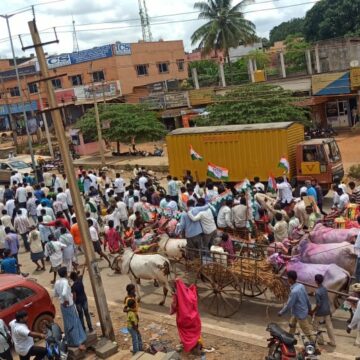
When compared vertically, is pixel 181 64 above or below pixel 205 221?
above

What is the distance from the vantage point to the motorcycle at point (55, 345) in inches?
312

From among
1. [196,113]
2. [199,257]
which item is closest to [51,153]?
[196,113]

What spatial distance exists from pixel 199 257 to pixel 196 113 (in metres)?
28.6

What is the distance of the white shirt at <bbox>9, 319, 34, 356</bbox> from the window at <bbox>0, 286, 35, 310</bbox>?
4.31 feet

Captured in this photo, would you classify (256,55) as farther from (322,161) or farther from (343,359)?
(343,359)

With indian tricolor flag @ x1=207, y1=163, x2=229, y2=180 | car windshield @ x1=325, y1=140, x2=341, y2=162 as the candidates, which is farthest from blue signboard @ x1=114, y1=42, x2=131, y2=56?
indian tricolor flag @ x1=207, y1=163, x2=229, y2=180

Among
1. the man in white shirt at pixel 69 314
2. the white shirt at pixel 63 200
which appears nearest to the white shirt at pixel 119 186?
the white shirt at pixel 63 200

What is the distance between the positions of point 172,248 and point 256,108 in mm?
19746

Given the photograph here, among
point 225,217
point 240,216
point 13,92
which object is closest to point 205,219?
point 225,217

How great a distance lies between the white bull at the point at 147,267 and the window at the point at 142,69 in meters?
39.6

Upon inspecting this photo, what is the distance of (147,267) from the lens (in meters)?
10.6

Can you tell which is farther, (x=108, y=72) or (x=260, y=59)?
(x=260, y=59)

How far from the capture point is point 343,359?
7.86 meters

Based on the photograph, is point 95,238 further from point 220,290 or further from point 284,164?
point 284,164
